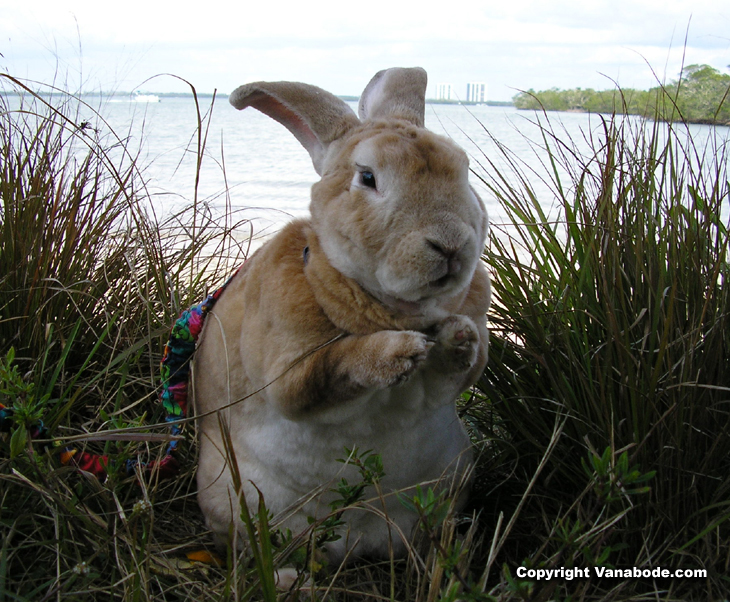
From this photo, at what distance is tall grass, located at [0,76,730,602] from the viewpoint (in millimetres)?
1895

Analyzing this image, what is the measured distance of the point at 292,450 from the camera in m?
2.19

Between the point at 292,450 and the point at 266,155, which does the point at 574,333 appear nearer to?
the point at 292,450

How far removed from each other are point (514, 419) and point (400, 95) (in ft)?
4.01

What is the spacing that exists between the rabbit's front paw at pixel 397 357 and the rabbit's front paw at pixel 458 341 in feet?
0.42

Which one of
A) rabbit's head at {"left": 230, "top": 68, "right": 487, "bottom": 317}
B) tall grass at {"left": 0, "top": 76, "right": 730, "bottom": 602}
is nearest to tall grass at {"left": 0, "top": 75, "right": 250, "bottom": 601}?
tall grass at {"left": 0, "top": 76, "right": 730, "bottom": 602}

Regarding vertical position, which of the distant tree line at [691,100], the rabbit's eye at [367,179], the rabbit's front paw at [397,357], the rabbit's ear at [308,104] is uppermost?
the distant tree line at [691,100]

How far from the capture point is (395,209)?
1812 millimetres

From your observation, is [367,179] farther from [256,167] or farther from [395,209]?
[256,167]

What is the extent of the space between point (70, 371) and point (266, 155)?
11481 mm

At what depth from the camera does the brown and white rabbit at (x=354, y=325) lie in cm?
183

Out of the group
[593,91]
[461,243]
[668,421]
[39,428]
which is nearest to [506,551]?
[668,421]

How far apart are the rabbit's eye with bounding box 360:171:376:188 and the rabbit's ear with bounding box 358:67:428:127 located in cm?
47

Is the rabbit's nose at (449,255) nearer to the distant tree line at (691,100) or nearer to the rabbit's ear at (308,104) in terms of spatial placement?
the rabbit's ear at (308,104)

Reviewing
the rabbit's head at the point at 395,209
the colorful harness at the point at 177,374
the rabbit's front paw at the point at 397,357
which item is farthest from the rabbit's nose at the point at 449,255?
the colorful harness at the point at 177,374
